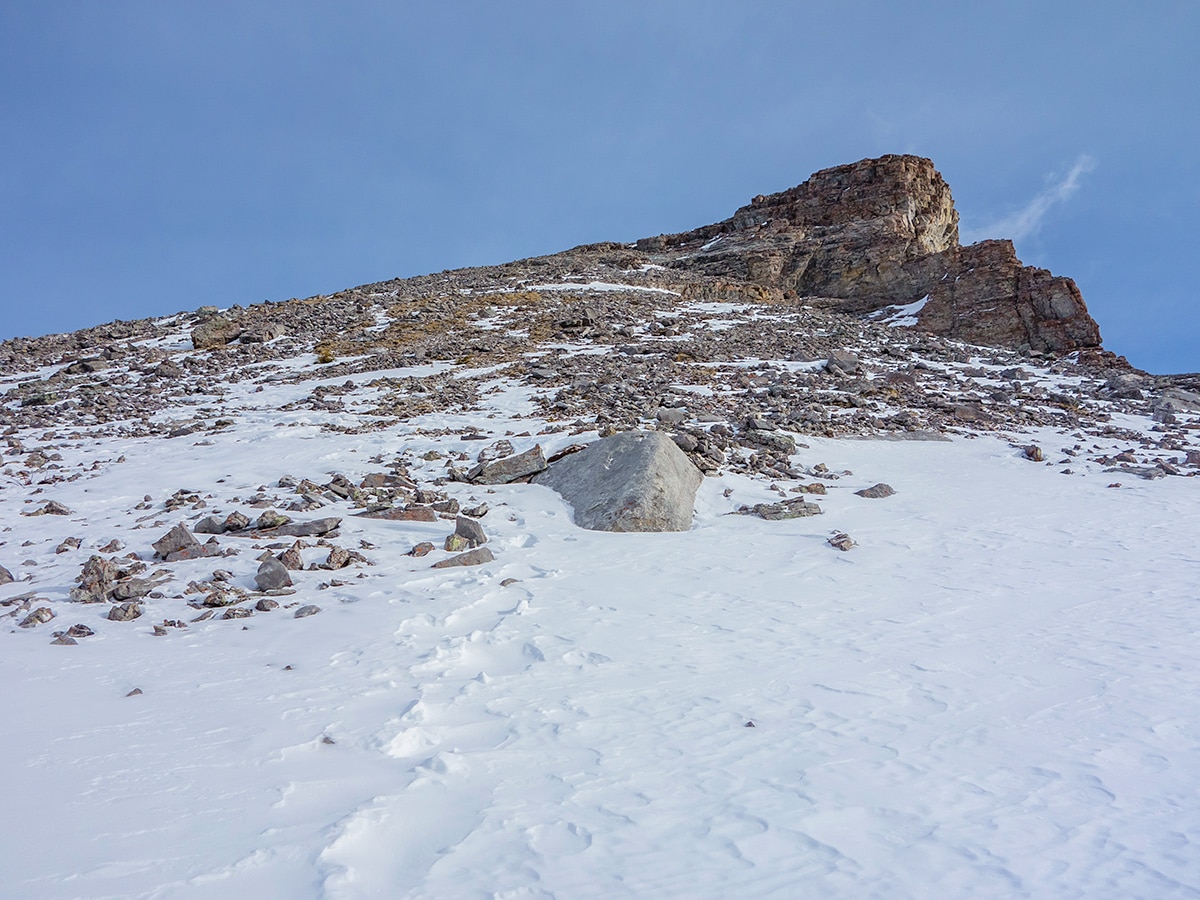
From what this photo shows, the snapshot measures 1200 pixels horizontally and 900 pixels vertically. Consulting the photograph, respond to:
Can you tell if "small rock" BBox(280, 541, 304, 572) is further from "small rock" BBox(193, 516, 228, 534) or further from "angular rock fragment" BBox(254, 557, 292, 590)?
"small rock" BBox(193, 516, 228, 534)

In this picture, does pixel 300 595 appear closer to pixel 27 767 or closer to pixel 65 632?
pixel 65 632

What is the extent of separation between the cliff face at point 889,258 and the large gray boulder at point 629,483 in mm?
34703

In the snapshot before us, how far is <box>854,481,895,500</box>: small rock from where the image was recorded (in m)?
12.0

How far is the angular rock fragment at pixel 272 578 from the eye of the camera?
7.37 meters

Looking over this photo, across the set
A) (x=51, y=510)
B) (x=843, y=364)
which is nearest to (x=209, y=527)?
(x=51, y=510)

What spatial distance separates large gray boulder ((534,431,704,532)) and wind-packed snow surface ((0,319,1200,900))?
506 millimetres

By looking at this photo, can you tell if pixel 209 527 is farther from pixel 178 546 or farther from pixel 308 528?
pixel 308 528

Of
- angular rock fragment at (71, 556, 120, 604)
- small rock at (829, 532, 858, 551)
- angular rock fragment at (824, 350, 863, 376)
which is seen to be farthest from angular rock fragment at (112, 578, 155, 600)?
angular rock fragment at (824, 350, 863, 376)

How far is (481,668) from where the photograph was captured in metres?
5.73

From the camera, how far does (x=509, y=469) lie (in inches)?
491

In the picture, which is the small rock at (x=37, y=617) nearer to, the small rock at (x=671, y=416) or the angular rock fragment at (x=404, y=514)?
the angular rock fragment at (x=404, y=514)

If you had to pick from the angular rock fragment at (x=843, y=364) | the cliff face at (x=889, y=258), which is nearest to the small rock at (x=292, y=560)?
the angular rock fragment at (x=843, y=364)

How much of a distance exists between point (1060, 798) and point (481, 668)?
14.1 ft

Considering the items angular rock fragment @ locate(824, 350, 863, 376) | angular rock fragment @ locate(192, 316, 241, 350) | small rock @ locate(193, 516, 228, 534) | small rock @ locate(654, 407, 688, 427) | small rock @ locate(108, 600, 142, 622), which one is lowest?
small rock @ locate(108, 600, 142, 622)
